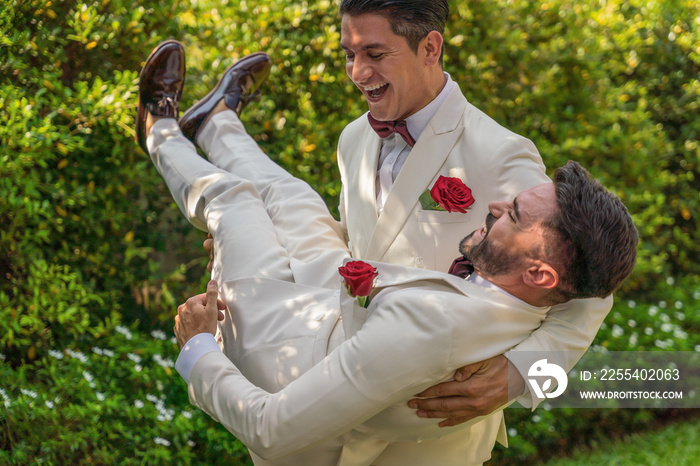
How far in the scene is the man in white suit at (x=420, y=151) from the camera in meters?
2.68

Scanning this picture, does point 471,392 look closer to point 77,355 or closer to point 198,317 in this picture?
point 198,317

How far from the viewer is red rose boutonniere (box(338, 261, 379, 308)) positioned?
7.75 feet

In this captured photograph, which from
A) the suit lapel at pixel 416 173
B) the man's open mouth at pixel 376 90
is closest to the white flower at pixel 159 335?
the suit lapel at pixel 416 173

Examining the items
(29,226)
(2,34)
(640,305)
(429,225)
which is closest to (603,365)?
(640,305)

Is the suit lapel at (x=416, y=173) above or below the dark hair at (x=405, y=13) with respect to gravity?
below

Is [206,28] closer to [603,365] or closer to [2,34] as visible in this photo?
[2,34]

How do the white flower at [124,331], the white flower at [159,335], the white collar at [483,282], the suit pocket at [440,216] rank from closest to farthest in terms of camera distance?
the white collar at [483,282]
the suit pocket at [440,216]
the white flower at [124,331]
the white flower at [159,335]

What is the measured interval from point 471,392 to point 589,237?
614 mm

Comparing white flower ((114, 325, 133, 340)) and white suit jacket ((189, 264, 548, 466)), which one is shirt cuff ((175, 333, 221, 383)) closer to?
white suit jacket ((189, 264, 548, 466))

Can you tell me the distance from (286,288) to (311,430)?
29.8 inches

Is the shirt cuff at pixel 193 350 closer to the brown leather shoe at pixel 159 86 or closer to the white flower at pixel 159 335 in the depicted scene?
the brown leather shoe at pixel 159 86

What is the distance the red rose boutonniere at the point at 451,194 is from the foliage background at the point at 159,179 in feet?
5.93

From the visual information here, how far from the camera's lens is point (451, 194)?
2648mm

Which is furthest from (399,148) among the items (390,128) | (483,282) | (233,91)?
(233,91)
